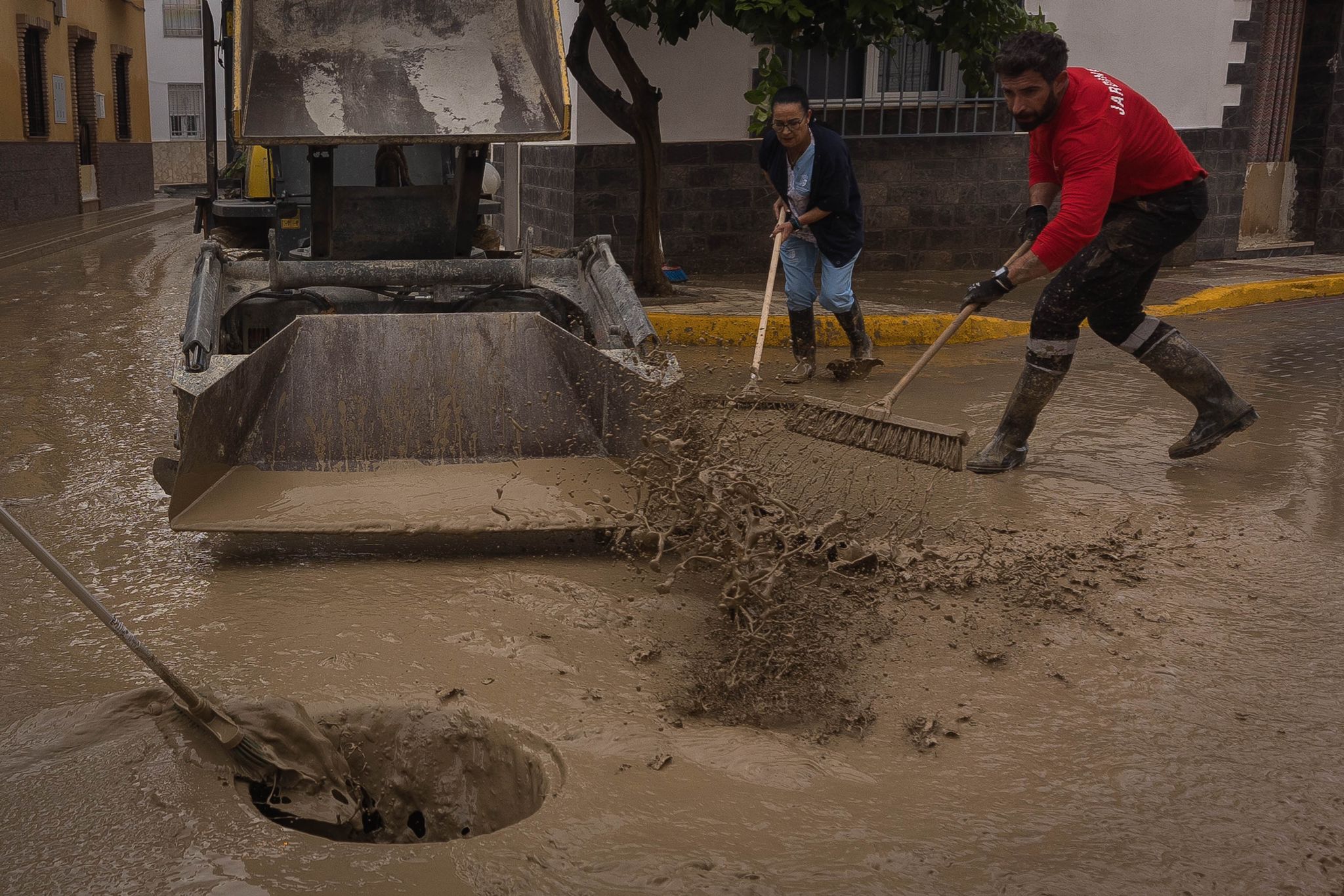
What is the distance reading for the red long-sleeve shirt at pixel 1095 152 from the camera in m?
4.49

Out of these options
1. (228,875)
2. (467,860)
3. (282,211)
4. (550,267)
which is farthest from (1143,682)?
(282,211)

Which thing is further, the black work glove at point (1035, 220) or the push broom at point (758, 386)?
the black work glove at point (1035, 220)

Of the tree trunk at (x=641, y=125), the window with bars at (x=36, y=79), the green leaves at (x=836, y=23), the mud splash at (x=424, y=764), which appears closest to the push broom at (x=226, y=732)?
the mud splash at (x=424, y=764)

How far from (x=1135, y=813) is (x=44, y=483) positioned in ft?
13.3

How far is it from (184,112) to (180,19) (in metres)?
3.01

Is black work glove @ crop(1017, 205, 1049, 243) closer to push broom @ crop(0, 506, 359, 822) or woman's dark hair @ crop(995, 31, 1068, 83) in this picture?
woman's dark hair @ crop(995, 31, 1068, 83)

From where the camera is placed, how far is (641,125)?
8953 mm

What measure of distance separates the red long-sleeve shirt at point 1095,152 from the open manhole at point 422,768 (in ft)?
9.28

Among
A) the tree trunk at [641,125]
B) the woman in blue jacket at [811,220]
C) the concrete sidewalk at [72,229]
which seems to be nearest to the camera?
the woman in blue jacket at [811,220]

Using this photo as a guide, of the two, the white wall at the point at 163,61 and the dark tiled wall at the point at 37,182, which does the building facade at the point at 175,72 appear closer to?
the white wall at the point at 163,61

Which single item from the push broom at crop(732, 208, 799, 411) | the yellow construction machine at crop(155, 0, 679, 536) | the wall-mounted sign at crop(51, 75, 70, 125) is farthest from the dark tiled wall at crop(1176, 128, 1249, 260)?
the wall-mounted sign at crop(51, 75, 70, 125)

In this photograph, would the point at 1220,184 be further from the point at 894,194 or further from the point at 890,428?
the point at 890,428

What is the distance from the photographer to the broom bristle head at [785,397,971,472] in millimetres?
4426

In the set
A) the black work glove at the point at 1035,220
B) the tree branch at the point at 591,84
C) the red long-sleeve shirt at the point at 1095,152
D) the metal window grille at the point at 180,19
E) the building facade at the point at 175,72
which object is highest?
the metal window grille at the point at 180,19
